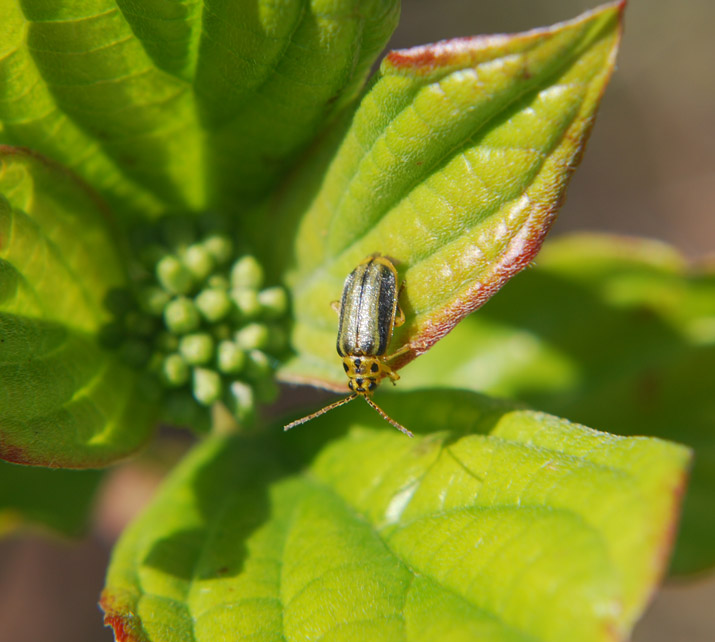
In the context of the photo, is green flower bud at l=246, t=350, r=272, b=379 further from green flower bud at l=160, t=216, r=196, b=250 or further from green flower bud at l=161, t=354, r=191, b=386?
green flower bud at l=160, t=216, r=196, b=250

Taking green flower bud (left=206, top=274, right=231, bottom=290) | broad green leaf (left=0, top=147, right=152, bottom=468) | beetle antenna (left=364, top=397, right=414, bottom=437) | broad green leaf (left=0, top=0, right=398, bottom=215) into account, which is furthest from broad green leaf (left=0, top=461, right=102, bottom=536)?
beetle antenna (left=364, top=397, right=414, bottom=437)

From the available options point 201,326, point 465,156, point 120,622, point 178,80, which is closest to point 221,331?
point 201,326

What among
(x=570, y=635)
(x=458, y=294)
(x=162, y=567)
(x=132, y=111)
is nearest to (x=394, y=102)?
(x=458, y=294)

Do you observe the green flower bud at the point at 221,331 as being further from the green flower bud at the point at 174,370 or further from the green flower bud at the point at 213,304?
the green flower bud at the point at 174,370

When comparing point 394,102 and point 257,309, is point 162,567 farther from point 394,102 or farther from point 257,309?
point 394,102

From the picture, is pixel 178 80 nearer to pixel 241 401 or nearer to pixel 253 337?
pixel 253 337

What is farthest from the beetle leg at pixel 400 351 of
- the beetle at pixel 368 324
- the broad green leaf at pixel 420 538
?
the broad green leaf at pixel 420 538
